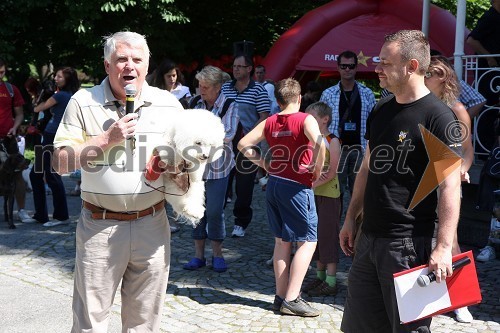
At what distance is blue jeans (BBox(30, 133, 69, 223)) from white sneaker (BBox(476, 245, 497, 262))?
17.1ft

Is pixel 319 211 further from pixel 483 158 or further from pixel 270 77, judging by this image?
pixel 270 77

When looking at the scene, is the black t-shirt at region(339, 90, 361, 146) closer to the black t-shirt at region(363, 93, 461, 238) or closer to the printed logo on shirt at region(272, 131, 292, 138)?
the printed logo on shirt at region(272, 131, 292, 138)

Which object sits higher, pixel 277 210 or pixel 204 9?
pixel 204 9

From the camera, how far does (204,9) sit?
67.9ft

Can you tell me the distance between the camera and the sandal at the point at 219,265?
Result: 6828 millimetres

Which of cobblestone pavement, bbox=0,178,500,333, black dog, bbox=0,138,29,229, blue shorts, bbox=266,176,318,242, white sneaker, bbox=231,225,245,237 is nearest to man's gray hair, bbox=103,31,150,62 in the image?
blue shorts, bbox=266,176,318,242

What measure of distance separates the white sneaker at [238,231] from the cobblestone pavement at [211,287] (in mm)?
85

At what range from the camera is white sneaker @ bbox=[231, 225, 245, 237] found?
8.39m

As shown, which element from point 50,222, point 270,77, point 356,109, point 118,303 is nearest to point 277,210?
point 118,303

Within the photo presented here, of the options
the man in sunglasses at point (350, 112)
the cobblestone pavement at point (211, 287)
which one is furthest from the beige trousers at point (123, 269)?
the man in sunglasses at point (350, 112)

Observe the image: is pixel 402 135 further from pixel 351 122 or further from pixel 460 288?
pixel 351 122

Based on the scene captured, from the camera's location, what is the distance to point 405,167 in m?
3.59

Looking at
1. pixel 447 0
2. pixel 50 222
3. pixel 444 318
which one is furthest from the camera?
pixel 447 0

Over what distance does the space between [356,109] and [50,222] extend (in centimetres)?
429
